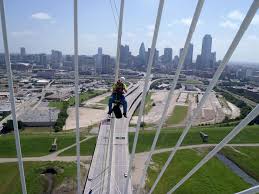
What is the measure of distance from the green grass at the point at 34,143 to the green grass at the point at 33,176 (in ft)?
10.8

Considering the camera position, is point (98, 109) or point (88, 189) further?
point (98, 109)

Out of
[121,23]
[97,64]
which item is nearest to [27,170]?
[121,23]

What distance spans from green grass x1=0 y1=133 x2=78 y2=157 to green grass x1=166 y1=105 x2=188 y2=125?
2148cm

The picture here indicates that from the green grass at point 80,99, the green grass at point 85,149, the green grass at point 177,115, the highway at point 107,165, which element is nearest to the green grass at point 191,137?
the highway at point 107,165

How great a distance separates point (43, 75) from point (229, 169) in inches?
4592

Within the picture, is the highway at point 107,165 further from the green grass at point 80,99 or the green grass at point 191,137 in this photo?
the green grass at point 80,99

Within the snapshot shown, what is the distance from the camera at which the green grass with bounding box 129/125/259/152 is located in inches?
1589

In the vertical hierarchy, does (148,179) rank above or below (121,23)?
below

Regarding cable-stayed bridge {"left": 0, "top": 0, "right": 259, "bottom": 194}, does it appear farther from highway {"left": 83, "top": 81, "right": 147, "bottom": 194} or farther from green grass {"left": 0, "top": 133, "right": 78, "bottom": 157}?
green grass {"left": 0, "top": 133, "right": 78, "bottom": 157}

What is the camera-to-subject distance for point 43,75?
449 feet

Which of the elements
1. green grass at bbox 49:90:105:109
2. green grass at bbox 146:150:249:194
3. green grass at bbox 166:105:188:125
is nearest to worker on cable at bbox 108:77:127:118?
green grass at bbox 146:150:249:194

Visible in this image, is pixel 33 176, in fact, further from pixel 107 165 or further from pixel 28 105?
pixel 28 105

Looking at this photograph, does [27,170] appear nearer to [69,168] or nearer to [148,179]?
[69,168]

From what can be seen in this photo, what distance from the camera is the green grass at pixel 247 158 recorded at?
33.1m
